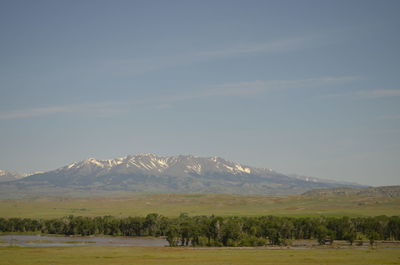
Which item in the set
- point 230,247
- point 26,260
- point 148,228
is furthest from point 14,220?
point 26,260

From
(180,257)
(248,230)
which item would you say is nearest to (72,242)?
(248,230)

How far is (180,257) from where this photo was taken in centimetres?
9212

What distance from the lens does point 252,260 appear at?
8544 cm

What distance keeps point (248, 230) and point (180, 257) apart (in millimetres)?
46198

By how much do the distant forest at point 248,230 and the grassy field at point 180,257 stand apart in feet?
67.0

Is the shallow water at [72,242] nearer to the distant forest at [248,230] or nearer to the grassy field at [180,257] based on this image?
the distant forest at [248,230]

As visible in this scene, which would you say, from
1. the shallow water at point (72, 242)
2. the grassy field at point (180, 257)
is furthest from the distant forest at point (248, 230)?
the grassy field at point (180, 257)

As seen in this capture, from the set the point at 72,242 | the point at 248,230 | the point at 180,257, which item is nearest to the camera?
the point at 180,257

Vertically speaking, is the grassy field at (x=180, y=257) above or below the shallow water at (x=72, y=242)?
above

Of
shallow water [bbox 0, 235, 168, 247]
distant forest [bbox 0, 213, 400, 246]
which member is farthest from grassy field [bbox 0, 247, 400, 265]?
distant forest [bbox 0, 213, 400, 246]

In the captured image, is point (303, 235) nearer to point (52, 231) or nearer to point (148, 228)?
point (148, 228)

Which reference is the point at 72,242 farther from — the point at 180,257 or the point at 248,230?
the point at 180,257

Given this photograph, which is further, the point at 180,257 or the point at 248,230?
the point at 248,230

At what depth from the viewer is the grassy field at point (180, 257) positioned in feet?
270
